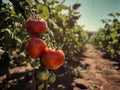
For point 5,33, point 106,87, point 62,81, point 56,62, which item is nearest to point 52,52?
point 56,62

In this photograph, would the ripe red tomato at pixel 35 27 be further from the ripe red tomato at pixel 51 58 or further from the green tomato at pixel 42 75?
the green tomato at pixel 42 75

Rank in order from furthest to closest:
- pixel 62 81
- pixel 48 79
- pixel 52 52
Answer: pixel 62 81
pixel 48 79
pixel 52 52

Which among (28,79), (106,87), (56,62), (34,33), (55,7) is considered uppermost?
(55,7)

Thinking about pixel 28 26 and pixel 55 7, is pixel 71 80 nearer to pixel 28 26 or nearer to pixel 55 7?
pixel 55 7

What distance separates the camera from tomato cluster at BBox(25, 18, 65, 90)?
193 centimetres

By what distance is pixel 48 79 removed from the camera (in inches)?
84.5

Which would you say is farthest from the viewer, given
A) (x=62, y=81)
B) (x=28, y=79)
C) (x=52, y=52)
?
(x=62, y=81)

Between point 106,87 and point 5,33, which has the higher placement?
point 5,33

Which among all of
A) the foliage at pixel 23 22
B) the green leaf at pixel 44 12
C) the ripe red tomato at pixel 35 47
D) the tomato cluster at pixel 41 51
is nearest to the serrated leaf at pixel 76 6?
the foliage at pixel 23 22

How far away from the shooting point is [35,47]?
1.88 meters

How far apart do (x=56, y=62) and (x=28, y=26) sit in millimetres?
401

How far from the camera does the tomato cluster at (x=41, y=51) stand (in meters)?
1.93

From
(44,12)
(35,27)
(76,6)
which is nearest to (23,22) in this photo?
(35,27)

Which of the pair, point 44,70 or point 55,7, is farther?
point 55,7
